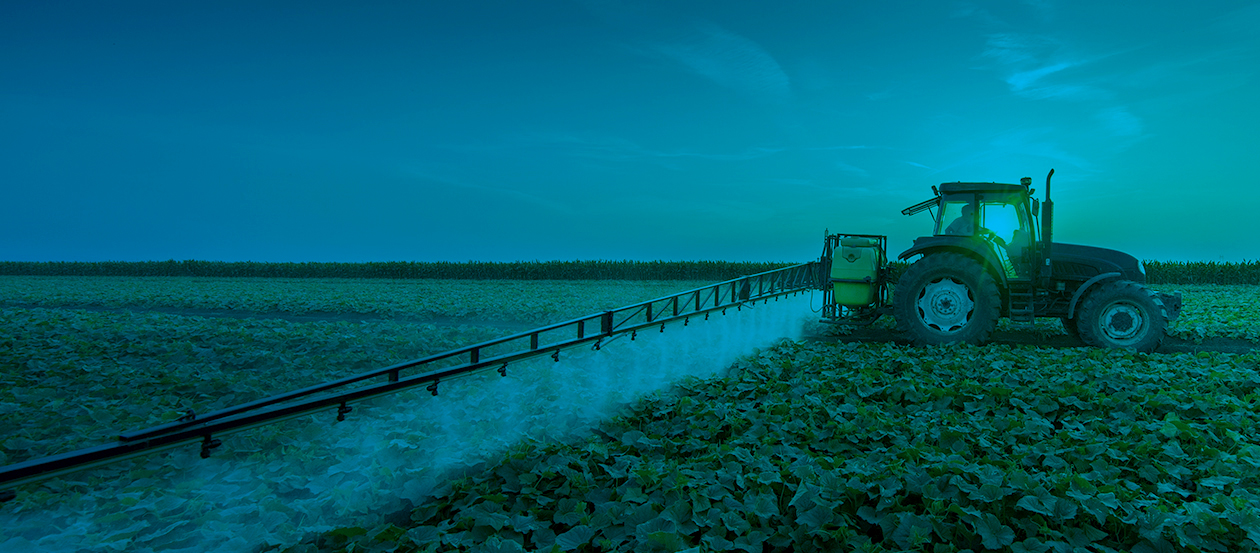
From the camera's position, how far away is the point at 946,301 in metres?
7.95

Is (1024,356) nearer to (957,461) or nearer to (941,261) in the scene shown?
(941,261)

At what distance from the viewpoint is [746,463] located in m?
3.77

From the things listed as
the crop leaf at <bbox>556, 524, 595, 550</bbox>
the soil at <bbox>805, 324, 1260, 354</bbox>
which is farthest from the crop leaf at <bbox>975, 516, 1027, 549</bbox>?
the soil at <bbox>805, 324, 1260, 354</bbox>

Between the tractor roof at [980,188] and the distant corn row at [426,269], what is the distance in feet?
79.8

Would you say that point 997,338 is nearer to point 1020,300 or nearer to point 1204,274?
point 1020,300

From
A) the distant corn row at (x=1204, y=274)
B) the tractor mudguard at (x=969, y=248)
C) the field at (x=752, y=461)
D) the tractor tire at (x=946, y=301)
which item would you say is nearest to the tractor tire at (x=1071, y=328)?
the field at (x=752, y=461)

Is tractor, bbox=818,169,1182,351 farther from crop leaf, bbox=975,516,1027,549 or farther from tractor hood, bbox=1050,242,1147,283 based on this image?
crop leaf, bbox=975,516,1027,549

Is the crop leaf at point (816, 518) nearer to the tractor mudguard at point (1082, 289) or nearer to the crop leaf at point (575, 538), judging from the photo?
the crop leaf at point (575, 538)

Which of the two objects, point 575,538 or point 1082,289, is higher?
point 1082,289

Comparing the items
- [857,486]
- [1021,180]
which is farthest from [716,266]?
[857,486]

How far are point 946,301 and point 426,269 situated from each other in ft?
115

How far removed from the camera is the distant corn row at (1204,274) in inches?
1031

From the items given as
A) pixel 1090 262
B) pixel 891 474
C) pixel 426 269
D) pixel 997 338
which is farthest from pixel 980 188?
pixel 426 269

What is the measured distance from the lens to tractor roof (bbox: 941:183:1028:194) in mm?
8008
